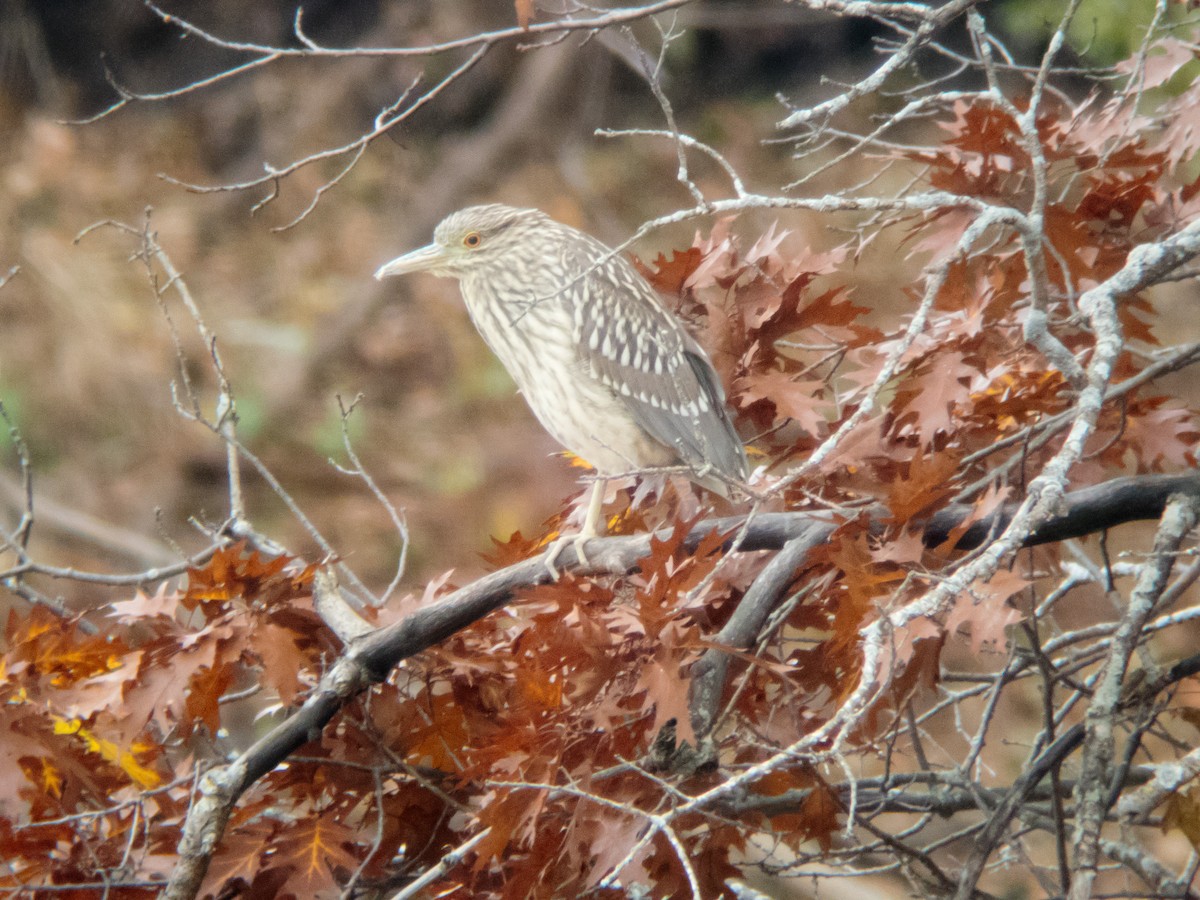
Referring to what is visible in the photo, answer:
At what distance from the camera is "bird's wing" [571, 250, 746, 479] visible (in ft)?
7.97

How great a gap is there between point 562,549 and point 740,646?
1.41 ft

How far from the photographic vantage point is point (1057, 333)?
72.8 inches

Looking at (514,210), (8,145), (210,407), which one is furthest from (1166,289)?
(8,145)

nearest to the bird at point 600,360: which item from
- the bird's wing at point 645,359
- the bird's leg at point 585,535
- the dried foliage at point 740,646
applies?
the bird's wing at point 645,359

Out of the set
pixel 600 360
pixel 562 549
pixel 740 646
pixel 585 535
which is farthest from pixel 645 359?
pixel 740 646

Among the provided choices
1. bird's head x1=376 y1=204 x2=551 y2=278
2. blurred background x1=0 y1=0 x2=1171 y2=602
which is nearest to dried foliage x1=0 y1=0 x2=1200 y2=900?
bird's head x1=376 y1=204 x2=551 y2=278

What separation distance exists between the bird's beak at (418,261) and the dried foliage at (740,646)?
67cm

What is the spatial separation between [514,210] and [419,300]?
4768 millimetres

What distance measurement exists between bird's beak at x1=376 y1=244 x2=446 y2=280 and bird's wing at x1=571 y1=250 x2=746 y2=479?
0.35 m

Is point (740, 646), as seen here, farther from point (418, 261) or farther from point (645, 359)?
point (418, 261)

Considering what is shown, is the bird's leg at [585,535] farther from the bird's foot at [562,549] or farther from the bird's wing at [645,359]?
the bird's wing at [645,359]

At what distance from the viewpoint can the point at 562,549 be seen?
1.87 m

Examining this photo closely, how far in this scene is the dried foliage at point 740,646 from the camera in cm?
146

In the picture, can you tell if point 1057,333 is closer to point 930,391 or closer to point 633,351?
point 930,391
